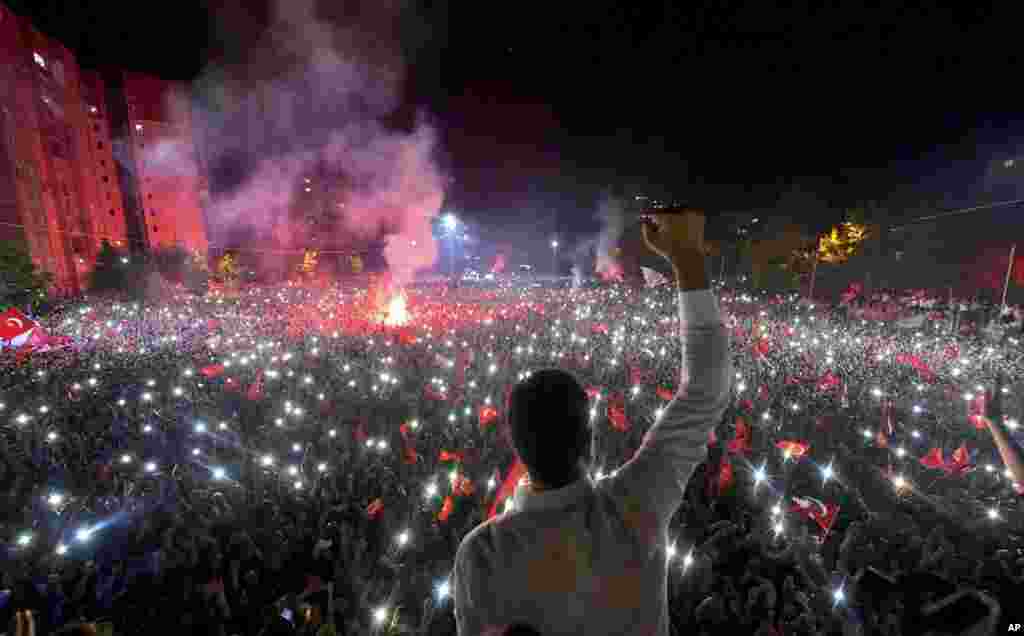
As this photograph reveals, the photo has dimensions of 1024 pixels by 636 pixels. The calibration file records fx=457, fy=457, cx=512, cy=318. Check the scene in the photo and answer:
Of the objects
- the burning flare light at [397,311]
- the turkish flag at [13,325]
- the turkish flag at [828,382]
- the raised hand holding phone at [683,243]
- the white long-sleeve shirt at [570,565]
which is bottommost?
the burning flare light at [397,311]

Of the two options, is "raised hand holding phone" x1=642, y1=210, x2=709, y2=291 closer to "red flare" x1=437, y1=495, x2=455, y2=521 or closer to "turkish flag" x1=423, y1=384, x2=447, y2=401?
"red flare" x1=437, y1=495, x2=455, y2=521

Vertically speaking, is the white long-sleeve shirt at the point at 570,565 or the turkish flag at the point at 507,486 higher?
the white long-sleeve shirt at the point at 570,565

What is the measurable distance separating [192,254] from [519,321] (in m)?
39.4

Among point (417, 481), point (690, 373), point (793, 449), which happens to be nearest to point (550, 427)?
point (690, 373)

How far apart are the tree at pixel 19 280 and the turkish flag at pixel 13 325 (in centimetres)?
1324

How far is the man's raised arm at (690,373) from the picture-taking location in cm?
139

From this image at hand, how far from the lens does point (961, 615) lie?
159 centimetres

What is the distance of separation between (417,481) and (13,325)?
14.5 m

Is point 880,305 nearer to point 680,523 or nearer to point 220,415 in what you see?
point 680,523

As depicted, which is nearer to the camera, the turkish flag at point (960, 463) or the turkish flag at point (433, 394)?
the turkish flag at point (960, 463)

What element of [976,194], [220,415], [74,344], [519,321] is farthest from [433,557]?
[976,194]

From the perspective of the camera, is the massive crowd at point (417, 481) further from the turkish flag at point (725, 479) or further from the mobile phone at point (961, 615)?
the mobile phone at point (961, 615)

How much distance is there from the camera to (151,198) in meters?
51.8

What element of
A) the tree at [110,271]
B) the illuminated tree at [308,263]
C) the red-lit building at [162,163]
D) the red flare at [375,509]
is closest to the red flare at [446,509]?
the red flare at [375,509]
